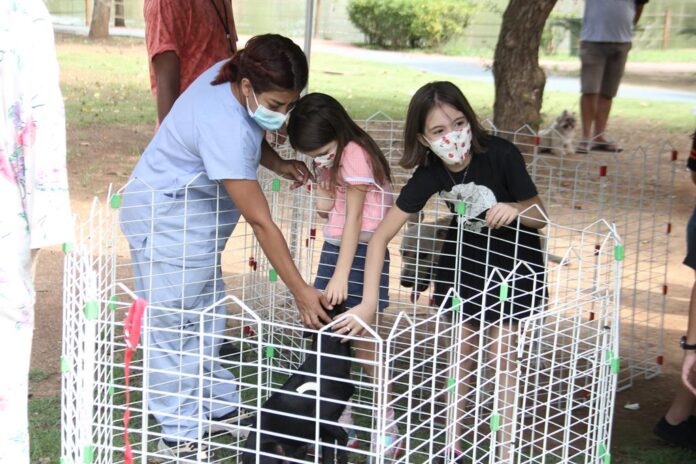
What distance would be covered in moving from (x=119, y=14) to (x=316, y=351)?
18.2 m

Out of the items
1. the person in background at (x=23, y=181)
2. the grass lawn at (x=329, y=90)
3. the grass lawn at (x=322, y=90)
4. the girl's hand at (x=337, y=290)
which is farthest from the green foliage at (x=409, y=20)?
the person in background at (x=23, y=181)

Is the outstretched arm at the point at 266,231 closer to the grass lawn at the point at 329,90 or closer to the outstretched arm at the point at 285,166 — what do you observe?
the outstretched arm at the point at 285,166

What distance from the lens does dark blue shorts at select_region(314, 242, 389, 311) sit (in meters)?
3.66

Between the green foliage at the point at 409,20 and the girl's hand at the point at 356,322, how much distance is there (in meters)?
15.5

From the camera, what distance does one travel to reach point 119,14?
1972cm

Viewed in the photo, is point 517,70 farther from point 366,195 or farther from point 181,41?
point 366,195

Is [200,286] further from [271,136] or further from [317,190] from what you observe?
[271,136]

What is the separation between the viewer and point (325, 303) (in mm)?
3275

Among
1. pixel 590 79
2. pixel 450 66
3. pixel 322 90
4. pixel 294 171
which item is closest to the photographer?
pixel 294 171

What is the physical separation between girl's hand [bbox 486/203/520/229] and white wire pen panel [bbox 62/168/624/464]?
124 mm

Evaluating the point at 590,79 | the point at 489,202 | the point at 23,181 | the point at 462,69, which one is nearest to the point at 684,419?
the point at 489,202

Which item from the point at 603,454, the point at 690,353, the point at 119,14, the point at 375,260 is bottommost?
the point at 603,454

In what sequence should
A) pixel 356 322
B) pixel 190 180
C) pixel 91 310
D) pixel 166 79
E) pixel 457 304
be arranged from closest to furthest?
1. pixel 91 310
2. pixel 457 304
3. pixel 356 322
4. pixel 190 180
5. pixel 166 79

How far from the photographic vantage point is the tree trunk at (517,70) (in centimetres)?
577
